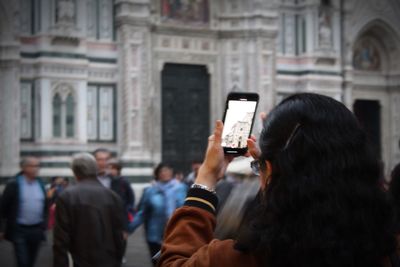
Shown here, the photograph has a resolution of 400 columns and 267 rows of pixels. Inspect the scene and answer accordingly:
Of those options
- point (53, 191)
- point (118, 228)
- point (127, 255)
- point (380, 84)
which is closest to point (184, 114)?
point (53, 191)

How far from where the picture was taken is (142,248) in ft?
40.9

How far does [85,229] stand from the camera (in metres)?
5.36

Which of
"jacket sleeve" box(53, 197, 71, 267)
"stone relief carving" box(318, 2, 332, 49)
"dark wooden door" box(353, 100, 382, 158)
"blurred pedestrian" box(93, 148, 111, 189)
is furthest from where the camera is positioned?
"dark wooden door" box(353, 100, 382, 158)

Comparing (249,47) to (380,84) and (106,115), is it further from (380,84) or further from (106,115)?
(380,84)

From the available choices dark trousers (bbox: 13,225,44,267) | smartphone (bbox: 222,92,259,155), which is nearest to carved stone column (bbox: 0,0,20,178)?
dark trousers (bbox: 13,225,44,267)

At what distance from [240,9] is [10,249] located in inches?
379

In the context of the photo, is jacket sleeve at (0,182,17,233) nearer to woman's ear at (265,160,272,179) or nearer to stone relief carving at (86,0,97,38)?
woman's ear at (265,160,272,179)

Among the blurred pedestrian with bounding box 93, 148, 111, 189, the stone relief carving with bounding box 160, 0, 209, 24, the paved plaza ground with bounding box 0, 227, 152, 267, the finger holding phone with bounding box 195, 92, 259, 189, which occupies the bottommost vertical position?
the paved plaza ground with bounding box 0, 227, 152, 267

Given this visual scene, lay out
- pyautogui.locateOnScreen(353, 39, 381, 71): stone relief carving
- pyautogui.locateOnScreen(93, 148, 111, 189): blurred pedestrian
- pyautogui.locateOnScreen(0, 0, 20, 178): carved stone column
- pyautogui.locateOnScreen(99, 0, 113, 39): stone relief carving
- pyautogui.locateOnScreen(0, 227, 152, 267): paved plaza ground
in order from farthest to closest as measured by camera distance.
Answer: pyautogui.locateOnScreen(353, 39, 381, 71): stone relief carving → pyautogui.locateOnScreen(99, 0, 113, 39): stone relief carving → pyautogui.locateOnScreen(0, 0, 20, 178): carved stone column → pyautogui.locateOnScreen(0, 227, 152, 267): paved plaza ground → pyautogui.locateOnScreen(93, 148, 111, 189): blurred pedestrian

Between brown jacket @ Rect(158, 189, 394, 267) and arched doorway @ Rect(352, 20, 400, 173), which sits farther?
arched doorway @ Rect(352, 20, 400, 173)

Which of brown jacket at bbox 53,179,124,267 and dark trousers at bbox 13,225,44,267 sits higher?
brown jacket at bbox 53,179,124,267

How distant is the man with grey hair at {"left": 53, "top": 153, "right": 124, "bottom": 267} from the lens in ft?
17.4

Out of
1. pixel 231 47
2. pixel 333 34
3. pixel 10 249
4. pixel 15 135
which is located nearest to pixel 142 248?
pixel 10 249

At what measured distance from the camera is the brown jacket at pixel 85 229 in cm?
531
